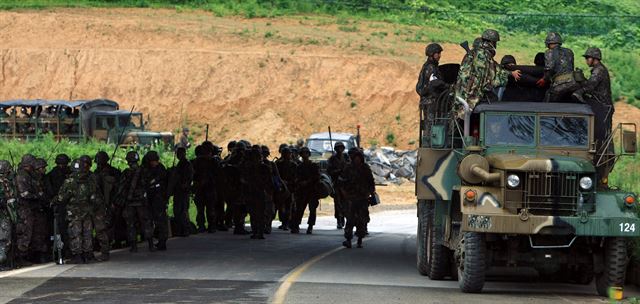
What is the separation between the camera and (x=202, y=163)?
29656 mm

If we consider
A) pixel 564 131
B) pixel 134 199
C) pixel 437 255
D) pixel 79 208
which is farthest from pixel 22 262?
pixel 564 131

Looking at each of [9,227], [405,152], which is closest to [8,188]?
[9,227]

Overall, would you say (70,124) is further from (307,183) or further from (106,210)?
(106,210)

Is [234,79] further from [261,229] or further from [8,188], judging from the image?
[8,188]

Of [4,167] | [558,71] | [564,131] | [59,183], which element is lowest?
[59,183]

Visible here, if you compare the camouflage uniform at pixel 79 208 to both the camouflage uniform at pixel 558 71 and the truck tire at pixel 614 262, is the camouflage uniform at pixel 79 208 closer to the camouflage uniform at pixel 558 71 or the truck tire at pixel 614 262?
the camouflage uniform at pixel 558 71

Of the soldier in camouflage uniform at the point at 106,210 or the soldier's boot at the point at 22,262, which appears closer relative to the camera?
the soldier's boot at the point at 22,262

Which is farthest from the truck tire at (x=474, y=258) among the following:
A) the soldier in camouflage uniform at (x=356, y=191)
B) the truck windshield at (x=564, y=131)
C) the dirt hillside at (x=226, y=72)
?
the dirt hillside at (x=226, y=72)

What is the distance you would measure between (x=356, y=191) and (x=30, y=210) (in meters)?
7.30

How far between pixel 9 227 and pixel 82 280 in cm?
224

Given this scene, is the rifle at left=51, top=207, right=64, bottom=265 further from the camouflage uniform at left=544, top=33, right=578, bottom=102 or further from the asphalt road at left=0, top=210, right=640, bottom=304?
the camouflage uniform at left=544, top=33, right=578, bottom=102

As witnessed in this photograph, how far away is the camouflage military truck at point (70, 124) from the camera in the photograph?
62.7m

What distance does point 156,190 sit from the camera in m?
24.2

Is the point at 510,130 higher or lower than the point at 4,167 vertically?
higher
